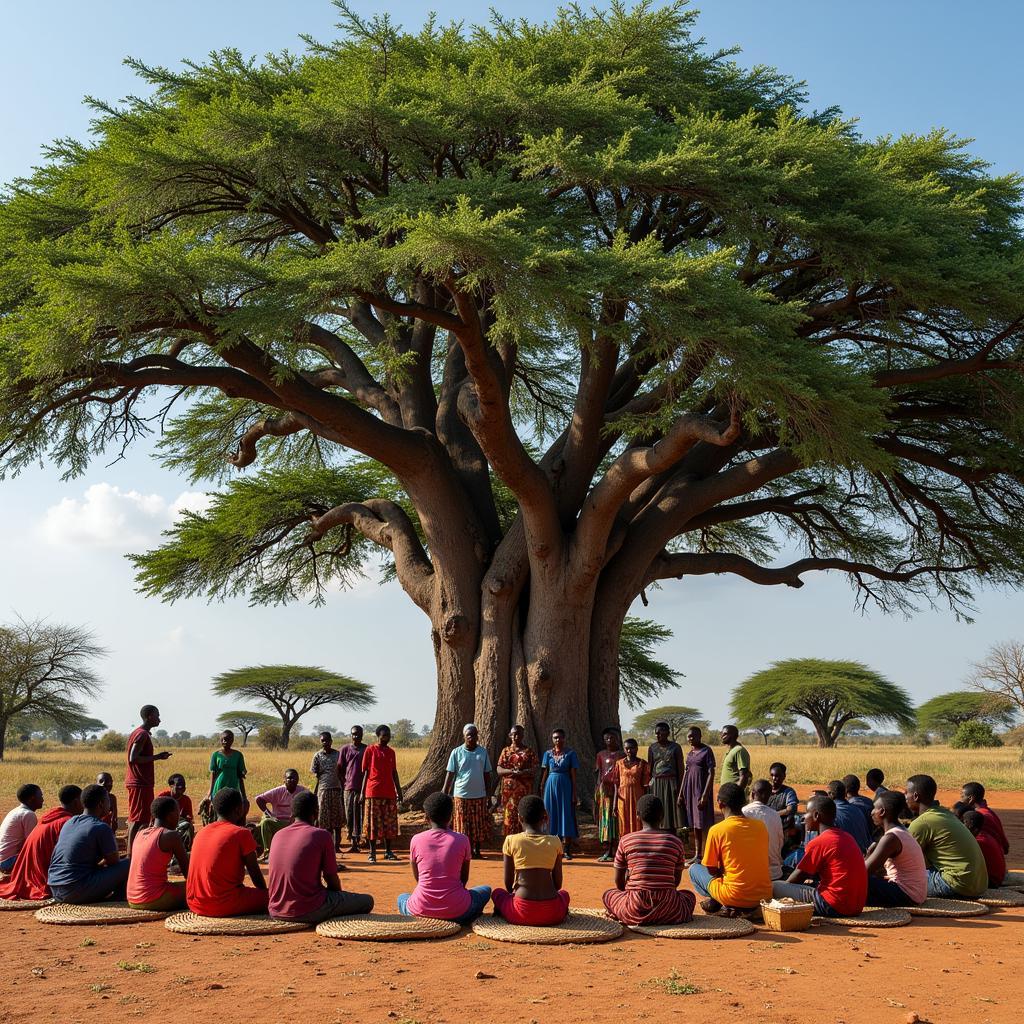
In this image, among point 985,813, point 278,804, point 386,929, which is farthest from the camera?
point 278,804

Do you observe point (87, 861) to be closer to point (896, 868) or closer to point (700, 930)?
point (700, 930)

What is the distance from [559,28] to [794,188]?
3882 mm

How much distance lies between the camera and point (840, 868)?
7293mm

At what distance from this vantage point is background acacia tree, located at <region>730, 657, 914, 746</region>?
3972 cm

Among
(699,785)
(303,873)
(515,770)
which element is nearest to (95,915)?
(303,873)

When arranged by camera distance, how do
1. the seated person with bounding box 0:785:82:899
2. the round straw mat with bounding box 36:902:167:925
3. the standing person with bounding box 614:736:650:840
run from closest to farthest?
the round straw mat with bounding box 36:902:167:925
the seated person with bounding box 0:785:82:899
the standing person with bounding box 614:736:650:840

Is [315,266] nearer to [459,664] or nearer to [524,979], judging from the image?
[459,664]

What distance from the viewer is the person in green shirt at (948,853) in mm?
7957

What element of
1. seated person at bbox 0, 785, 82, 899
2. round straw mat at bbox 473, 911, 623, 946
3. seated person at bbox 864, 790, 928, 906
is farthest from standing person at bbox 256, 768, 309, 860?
seated person at bbox 864, 790, 928, 906

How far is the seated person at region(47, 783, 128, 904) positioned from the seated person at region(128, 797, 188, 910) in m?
0.28

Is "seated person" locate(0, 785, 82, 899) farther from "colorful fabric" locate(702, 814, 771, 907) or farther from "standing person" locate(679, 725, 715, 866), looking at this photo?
"standing person" locate(679, 725, 715, 866)

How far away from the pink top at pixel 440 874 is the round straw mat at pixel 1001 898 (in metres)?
3.91

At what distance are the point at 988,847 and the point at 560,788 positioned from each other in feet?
12.1

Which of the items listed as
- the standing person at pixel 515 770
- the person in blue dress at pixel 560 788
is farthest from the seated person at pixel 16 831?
the person in blue dress at pixel 560 788
